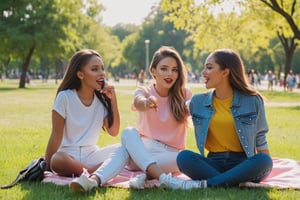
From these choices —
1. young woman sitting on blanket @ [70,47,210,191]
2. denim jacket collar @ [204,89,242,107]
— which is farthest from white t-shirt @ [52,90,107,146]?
denim jacket collar @ [204,89,242,107]

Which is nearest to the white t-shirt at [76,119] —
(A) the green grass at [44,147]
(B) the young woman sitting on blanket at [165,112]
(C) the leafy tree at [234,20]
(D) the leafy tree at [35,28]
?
(B) the young woman sitting on blanket at [165,112]

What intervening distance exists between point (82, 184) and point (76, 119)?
42.4 inches

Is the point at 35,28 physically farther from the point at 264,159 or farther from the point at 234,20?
the point at 264,159

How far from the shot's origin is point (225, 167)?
16.0 ft

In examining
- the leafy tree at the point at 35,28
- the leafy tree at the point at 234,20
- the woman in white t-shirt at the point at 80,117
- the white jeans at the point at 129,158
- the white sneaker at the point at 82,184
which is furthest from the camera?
the leafy tree at the point at 35,28

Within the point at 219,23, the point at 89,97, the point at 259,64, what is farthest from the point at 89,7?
the point at 89,97

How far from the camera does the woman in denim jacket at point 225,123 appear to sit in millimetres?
4754

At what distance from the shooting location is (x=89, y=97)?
5383mm

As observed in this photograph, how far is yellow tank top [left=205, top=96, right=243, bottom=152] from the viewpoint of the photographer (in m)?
4.85

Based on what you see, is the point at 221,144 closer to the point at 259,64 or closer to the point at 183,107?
the point at 183,107

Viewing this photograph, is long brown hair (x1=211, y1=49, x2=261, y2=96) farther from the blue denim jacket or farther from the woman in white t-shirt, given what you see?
the woman in white t-shirt

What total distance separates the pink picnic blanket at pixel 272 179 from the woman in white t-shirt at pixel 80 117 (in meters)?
0.17

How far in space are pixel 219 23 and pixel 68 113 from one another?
85.7 feet

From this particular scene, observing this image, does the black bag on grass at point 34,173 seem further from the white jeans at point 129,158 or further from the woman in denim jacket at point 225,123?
the woman in denim jacket at point 225,123
